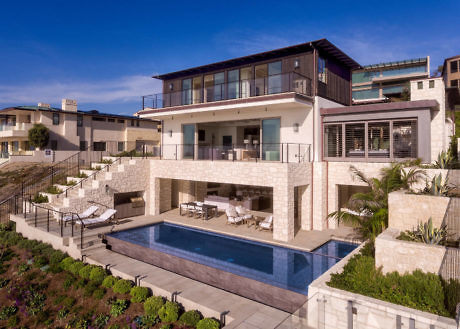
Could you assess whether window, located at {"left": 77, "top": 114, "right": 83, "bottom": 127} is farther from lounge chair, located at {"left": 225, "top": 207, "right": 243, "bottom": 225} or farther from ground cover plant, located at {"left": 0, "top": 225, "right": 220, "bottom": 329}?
lounge chair, located at {"left": 225, "top": 207, "right": 243, "bottom": 225}

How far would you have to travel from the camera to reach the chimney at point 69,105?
34750 millimetres

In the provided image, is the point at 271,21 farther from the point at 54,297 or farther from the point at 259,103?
the point at 54,297

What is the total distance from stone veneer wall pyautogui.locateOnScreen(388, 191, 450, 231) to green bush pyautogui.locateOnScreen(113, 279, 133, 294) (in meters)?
8.74

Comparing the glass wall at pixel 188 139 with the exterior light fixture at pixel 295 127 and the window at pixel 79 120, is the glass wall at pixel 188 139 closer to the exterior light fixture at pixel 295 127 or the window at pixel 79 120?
the exterior light fixture at pixel 295 127

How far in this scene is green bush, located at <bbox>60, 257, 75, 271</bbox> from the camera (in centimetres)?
1164

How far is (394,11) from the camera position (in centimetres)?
2016

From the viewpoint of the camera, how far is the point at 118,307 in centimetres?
887

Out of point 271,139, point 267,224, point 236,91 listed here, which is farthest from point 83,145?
point 267,224

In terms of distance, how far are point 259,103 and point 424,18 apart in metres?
19.6

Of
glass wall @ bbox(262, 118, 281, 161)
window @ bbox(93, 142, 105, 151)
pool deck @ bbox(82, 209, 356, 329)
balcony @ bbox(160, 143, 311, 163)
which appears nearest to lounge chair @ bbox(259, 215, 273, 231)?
pool deck @ bbox(82, 209, 356, 329)

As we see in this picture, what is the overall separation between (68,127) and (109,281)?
28815mm

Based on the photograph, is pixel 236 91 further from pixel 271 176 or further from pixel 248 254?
pixel 248 254

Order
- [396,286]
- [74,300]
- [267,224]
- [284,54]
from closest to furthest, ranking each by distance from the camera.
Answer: [396,286] → [74,300] → [267,224] → [284,54]

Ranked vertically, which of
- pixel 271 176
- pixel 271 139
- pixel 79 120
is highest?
pixel 79 120
